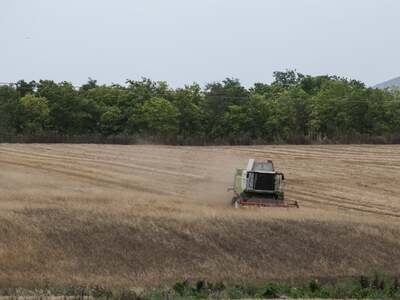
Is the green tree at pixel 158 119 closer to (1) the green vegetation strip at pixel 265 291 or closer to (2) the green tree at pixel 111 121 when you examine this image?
(2) the green tree at pixel 111 121

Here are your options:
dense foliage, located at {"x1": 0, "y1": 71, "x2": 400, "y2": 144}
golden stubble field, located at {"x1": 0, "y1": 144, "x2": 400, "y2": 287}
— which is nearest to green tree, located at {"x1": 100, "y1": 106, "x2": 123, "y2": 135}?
dense foliage, located at {"x1": 0, "y1": 71, "x2": 400, "y2": 144}

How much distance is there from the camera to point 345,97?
84.1m

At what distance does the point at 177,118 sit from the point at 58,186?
47.5m

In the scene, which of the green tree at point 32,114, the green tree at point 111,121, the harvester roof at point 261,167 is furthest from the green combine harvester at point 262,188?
the green tree at point 111,121

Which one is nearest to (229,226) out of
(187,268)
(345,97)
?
(187,268)

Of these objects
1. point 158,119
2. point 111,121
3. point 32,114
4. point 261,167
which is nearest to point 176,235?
point 261,167

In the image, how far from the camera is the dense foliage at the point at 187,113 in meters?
78.8

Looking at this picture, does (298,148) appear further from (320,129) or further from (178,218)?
(178,218)

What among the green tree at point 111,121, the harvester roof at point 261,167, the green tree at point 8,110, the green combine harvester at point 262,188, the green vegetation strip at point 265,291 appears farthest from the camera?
the green tree at point 111,121

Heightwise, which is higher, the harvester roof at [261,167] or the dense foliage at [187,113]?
the dense foliage at [187,113]

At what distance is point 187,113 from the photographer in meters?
82.8

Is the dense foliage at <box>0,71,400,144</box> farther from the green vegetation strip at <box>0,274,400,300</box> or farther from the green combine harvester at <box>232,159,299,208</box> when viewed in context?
the green vegetation strip at <box>0,274,400,300</box>

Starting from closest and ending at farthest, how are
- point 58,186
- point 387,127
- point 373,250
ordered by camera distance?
1. point 373,250
2. point 58,186
3. point 387,127

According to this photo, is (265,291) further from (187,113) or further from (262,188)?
(187,113)
